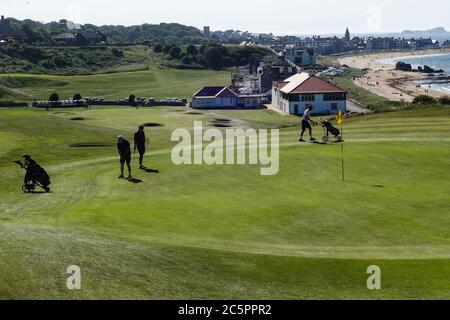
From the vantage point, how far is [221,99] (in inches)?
5281

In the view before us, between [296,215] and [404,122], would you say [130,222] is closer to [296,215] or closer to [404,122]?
[296,215]

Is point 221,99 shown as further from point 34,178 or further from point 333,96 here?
point 34,178

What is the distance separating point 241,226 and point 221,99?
107750 millimetres

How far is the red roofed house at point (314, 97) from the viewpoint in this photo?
118188 mm

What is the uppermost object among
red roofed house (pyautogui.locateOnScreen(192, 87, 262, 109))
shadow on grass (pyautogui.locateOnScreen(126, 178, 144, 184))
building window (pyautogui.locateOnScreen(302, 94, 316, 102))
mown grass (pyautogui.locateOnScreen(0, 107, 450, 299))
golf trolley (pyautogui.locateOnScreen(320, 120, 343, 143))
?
golf trolley (pyautogui.locateOnScreen(320, 120, 343, 143))

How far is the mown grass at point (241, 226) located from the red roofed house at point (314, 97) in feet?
223

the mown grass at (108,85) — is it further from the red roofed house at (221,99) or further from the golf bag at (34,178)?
the golf bag at (34,178)

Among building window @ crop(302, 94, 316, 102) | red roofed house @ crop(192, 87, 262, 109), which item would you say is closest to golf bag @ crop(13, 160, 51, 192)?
building window @ crop(302, 94, 316, 102)

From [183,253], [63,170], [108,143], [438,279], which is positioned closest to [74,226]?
[183,253]

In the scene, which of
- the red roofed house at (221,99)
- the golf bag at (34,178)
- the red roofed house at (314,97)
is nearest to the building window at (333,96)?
the red roofed house at (314,97)

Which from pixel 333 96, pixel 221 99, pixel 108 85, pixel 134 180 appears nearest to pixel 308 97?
pixel 333 96

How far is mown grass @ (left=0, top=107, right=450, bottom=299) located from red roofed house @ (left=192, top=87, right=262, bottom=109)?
270 ft

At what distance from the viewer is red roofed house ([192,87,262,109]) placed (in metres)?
132

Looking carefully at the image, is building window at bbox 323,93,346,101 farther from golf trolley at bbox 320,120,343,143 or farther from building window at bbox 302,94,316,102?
golf trolley at bbox 320,120,343,143
